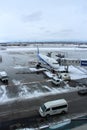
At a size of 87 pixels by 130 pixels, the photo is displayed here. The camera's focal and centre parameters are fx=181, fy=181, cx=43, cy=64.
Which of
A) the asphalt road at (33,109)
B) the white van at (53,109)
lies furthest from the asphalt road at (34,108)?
the white van at (53,109)

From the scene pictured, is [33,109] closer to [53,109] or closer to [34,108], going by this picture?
[34,108]

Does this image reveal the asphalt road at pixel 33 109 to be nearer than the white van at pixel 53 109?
Yes

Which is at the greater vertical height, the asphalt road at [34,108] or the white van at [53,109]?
the white van at [53,109]

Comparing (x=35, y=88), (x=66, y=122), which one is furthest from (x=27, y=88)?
(x=66, y=122)

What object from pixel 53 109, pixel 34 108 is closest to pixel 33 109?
pixel 34 108

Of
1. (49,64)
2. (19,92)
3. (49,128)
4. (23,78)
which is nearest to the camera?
(49,128)

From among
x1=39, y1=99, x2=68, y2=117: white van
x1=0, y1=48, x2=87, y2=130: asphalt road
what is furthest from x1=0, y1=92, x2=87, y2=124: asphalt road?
x1=39, y1=99, x2=68, y2=117: white van

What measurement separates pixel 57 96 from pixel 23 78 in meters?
9.57

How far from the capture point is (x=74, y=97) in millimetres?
20516

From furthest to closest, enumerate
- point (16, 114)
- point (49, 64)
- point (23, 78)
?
1. point (49, 64)
2. point (23, 78)
3. point (16, 114)

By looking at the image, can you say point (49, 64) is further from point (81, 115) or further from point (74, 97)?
point (81, 115)

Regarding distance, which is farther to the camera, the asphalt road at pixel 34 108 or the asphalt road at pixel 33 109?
the asphalt road at pixel 34 108

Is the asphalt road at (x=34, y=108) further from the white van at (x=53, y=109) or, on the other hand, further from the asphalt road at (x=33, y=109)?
the white van at (x=53, y=109)

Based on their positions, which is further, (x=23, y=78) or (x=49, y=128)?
(x=23, y=78)
